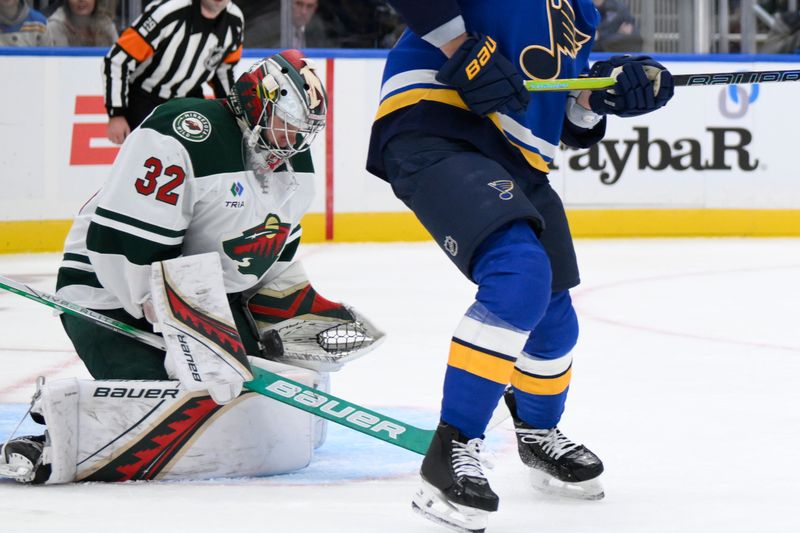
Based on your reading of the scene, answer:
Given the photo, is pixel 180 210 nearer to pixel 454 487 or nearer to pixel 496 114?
pixel 496 114

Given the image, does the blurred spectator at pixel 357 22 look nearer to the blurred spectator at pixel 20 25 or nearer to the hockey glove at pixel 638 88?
the blurred spectator at pixel 20 25

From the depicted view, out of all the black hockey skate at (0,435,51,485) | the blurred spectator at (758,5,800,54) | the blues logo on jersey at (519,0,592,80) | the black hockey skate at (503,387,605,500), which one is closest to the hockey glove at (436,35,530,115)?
the blues logo on jersey at (519,0,592,80)

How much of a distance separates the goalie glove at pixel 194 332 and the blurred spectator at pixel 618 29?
188 inches

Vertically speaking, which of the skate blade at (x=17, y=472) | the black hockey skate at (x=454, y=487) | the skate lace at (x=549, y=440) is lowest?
the skate blade at (x=17, y=472)

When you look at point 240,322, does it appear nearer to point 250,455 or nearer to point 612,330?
point 250,455

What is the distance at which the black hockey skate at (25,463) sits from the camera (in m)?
2.02

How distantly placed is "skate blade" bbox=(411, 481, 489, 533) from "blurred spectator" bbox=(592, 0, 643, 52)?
16.5ft

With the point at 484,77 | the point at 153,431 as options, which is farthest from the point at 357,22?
the point at 484,77

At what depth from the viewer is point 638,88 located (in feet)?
6.48

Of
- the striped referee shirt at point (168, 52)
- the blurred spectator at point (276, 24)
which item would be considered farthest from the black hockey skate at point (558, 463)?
the blurred spectator at point (276, 24)

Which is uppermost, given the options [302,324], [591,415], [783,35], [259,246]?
[783,35]

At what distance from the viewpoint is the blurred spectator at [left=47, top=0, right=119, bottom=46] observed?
5.81 meters

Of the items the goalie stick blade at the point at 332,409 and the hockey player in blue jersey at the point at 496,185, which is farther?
the goalie stick blade at the point at 332,409

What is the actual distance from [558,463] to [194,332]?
0.59 meters
